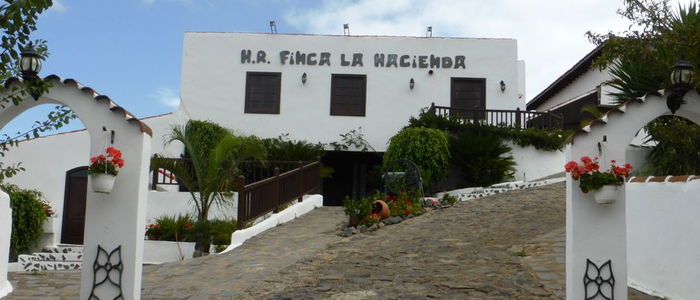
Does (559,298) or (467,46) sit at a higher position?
(467,46)

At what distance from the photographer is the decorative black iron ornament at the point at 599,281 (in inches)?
263

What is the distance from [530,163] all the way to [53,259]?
12032mm

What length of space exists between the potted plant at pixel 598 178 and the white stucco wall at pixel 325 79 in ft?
43.6

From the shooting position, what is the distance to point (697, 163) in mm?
9555

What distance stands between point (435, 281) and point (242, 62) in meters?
13.2

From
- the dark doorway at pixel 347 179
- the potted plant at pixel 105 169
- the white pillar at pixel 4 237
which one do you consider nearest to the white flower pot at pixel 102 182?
the potted plant at pixel 105 169

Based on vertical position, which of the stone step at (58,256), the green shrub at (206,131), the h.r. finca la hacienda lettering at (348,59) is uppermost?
the h.r. finca la hacienda lettering at (348,59)

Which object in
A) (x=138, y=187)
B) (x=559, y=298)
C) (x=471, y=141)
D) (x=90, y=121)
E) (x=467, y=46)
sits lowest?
(x=559, y=298)

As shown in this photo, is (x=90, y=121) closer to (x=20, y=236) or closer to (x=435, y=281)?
(x=435, y=281)

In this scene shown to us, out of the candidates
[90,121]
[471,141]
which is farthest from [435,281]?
[471,141]

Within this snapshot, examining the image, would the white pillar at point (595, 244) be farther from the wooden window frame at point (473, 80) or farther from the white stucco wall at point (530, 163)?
the wooden window frame at point (473, 80)

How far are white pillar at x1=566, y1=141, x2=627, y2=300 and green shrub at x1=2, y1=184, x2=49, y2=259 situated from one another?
9991 millimetres

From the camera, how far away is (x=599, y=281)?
6.69m

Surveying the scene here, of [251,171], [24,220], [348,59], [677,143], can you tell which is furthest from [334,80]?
[677,143]
